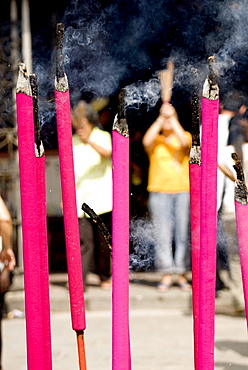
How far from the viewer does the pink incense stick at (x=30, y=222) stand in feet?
2.47

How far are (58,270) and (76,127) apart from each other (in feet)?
7.91

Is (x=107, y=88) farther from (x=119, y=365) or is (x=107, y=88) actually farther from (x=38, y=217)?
(x=119, y=365)

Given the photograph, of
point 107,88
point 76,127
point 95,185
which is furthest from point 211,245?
point 95,185

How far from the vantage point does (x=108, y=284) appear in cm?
324

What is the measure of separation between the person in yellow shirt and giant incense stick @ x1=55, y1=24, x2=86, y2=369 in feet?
0.72

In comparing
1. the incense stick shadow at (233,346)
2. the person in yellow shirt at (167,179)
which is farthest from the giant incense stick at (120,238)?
the incense stick shadow at (233,346)

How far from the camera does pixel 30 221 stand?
0.76 metres

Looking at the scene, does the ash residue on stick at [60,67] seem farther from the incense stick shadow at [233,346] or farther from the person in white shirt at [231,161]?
the incense stick shadow at [233,346]

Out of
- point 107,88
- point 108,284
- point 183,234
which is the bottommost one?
point 108,284

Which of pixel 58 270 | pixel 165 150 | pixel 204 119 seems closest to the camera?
pixel 204 119

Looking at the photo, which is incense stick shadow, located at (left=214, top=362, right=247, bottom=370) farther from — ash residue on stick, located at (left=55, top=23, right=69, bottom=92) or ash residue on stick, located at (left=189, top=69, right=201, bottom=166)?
ash residue on stick, located at (left=55, top=23, right=69, bottom=92)

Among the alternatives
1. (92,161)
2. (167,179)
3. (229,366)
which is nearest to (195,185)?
(92,161)

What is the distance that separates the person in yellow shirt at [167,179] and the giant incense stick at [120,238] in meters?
0.21

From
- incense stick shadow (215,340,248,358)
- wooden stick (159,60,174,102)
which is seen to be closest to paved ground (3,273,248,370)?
incense stick shadow (215,340,248,358)
